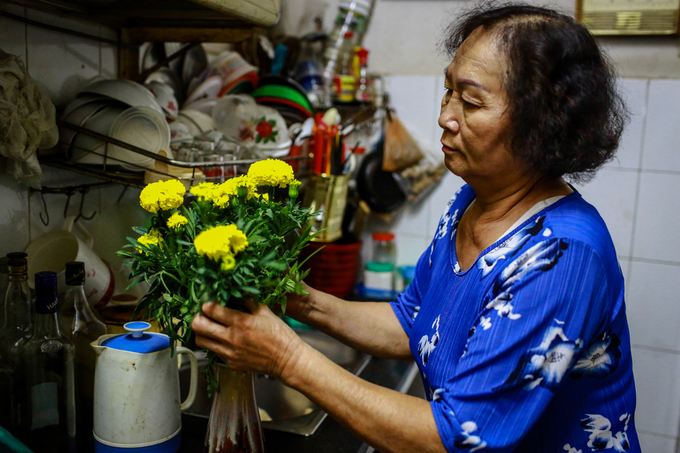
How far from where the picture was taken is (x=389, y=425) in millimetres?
781

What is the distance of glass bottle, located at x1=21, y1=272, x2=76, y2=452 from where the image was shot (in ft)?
3.06

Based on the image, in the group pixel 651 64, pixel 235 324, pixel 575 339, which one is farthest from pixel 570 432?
pixel 651 64

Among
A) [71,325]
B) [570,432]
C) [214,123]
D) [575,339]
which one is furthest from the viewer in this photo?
[214,123]

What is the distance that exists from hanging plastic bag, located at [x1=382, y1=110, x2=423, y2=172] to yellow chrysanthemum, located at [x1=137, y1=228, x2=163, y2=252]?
1.29m

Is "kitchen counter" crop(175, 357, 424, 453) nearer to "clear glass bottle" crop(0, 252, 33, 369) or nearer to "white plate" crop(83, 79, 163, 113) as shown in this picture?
"clear glass bottle" crop(0, 252, 33, 369)

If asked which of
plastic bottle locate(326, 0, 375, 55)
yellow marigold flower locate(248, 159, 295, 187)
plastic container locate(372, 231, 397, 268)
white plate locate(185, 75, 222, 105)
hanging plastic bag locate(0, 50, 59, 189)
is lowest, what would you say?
plastic container locate(372, 231, 397, 268)

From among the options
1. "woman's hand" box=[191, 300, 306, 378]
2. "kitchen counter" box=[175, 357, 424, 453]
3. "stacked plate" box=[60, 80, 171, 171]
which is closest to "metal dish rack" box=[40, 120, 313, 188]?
"stacked plate" box=[60, 80, 171, 171]

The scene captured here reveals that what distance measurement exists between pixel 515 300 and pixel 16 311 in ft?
2.69

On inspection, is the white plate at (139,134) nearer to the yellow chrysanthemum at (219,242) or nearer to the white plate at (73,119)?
the white plate at (73,119)

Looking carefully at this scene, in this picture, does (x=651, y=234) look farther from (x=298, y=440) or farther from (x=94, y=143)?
(x=94, y=143)

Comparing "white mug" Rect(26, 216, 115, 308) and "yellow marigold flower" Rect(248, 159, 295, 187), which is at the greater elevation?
"yellow marigold flower" Rect(248, 159, 295, 187)

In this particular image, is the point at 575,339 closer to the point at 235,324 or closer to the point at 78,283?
the point at 235,324

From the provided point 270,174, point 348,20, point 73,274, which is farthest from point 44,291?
point 348,20

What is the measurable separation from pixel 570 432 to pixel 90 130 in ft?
3.30
